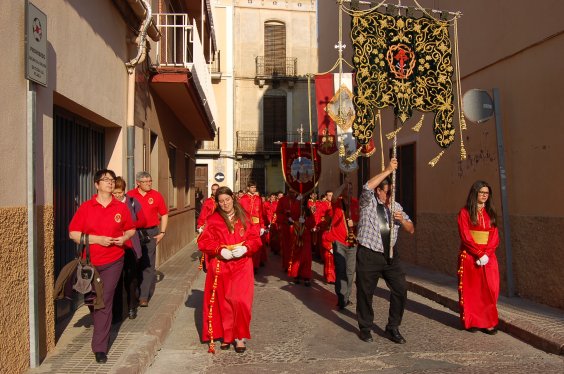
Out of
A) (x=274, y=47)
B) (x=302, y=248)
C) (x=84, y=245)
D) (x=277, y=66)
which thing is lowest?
(x=302, y=248)

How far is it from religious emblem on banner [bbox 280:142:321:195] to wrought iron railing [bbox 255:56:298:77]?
2027 cm

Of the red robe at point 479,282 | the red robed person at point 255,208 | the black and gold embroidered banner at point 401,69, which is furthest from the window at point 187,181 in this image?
the red robe at point 479,282

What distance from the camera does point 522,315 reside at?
23.0 feet

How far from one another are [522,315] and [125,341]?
15.4 feet

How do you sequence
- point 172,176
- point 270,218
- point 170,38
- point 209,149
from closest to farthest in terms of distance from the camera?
1. point 170,38
2. point 172,176
3. point 270,218
4. point 209,149

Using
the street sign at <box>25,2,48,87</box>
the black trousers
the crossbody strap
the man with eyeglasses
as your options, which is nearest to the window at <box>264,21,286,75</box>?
the man with eyeglasses

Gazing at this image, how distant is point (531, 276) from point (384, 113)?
282 inches

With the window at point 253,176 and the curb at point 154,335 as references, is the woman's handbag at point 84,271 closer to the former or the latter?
the curb at point 154,335

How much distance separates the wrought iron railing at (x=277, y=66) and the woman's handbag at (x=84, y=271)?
91.2 ft

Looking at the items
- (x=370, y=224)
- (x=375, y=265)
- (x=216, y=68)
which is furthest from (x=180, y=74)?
(x=216, y=68)

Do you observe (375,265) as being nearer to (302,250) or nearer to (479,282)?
(479,282)

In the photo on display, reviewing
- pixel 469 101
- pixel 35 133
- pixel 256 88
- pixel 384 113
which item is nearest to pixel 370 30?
pixel 469 101

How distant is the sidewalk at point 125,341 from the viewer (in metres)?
5.00

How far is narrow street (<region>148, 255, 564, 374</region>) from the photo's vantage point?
17.6 ft
